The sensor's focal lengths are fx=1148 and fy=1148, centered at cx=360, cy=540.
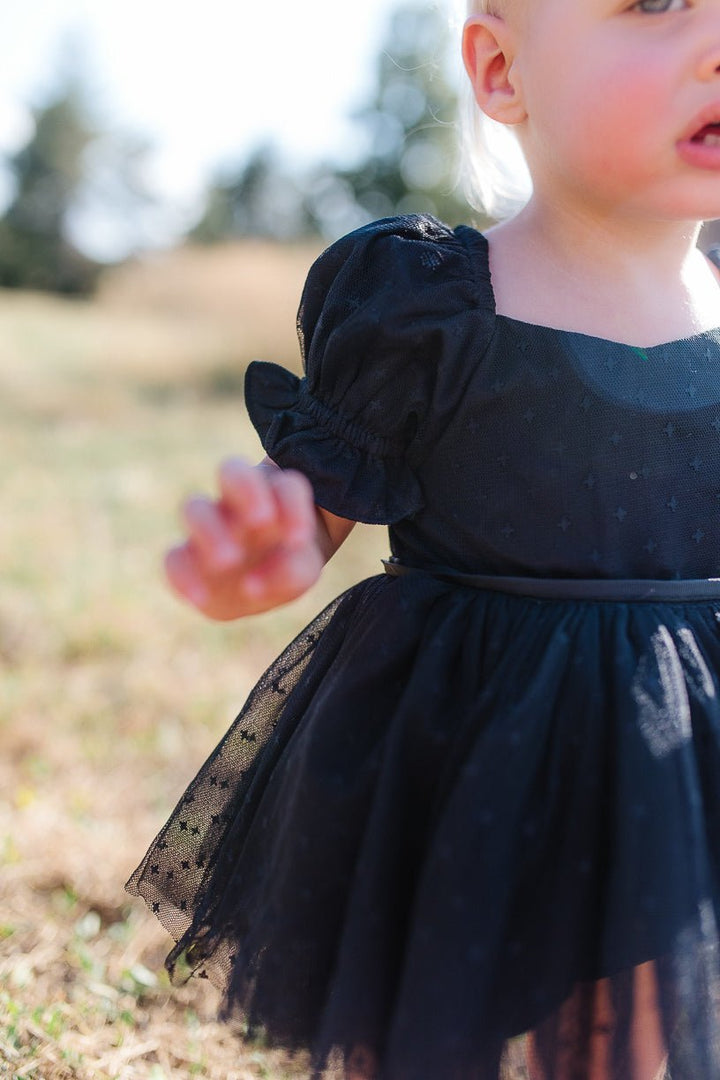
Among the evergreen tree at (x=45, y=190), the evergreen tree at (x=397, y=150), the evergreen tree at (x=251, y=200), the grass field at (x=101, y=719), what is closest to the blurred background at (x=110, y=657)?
the grass field at (x=101, y=719)

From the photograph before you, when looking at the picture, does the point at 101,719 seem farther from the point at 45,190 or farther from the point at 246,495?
the point at 45,190

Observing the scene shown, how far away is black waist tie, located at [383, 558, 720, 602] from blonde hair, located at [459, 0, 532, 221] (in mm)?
565

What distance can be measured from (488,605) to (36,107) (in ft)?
93.9

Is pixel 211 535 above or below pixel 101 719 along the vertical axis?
above

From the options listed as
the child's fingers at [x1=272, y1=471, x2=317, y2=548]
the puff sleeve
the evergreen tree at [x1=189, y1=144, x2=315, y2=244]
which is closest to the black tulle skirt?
the puff sleeve

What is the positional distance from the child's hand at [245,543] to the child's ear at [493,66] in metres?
0.51

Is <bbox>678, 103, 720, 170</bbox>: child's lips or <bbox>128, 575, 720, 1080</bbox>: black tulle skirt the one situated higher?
<bbox>678, 103, 720, 170</bbox>: child's lips

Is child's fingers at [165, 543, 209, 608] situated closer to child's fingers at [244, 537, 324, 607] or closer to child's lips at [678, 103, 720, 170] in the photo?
child's fingers at [244, 537, 324, 607]

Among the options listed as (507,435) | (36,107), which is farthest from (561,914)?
(36,107)

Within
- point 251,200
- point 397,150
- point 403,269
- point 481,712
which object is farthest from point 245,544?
point 251,200

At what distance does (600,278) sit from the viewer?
115cm

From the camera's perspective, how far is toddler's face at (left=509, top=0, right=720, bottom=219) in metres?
1.02

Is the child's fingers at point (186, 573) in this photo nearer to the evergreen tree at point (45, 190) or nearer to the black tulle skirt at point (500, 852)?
the black tulle skirt at point (500, 852)

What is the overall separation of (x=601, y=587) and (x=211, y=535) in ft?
1.31
